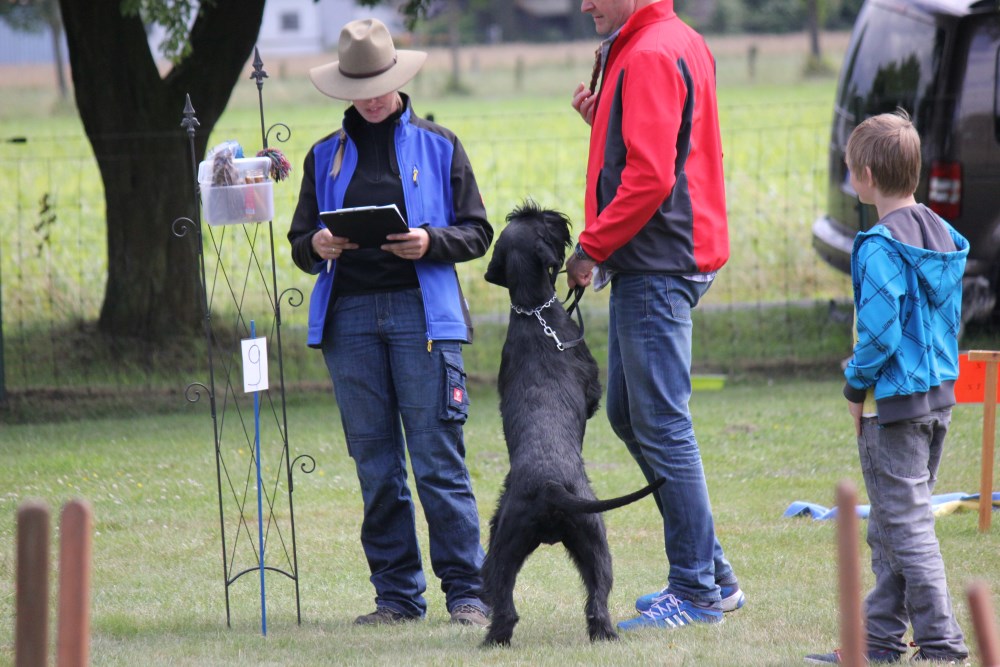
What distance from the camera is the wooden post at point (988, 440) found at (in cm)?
507

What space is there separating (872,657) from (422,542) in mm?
2569

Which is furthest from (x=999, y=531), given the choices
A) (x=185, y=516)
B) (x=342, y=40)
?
(x=185, y=516)

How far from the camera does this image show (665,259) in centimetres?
394

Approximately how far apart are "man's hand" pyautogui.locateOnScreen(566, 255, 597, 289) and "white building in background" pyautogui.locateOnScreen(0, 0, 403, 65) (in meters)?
57.2

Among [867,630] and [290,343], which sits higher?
[867,630]

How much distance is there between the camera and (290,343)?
33.4 ft

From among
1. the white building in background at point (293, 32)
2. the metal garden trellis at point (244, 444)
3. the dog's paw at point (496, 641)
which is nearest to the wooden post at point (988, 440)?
the dog's paw at point (496, 641)

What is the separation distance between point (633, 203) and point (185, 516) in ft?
11.1

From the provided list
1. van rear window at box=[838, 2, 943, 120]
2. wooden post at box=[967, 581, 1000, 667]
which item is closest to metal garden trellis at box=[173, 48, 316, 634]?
wooden post at box=[967, 581, 1000, 667]

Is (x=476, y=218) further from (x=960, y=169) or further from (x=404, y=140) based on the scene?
(x=960, y=169)

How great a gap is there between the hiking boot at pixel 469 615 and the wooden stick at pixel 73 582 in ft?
8.27

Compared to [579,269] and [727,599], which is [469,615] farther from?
[579,269]

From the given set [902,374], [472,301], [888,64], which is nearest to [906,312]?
[902,374]

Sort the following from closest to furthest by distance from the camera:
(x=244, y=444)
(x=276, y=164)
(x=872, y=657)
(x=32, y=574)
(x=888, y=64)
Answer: (x=32, y=574) → (x=872, y=657) → (x=276, y=164) → (x=244, y=444) → (x=888, y=64)
